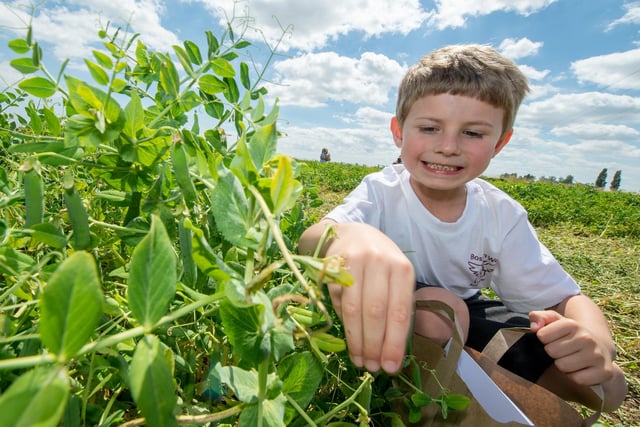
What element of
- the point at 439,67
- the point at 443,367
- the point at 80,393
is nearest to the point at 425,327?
the point at 443,367

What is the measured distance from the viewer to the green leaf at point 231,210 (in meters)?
0.32

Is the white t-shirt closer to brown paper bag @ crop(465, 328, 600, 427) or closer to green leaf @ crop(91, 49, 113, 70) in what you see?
brown paper bag @ crop(465, 328, 600, 427)

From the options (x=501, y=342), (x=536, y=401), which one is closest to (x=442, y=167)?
(x=501, y=342)

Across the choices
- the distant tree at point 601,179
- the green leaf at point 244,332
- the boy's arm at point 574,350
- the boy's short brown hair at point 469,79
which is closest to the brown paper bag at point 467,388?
the boy's arm at point 574,350

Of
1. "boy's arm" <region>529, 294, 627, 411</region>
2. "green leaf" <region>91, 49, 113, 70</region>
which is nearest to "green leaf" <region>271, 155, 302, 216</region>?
"green leaf" <region>91, 49, 113, 70</region>

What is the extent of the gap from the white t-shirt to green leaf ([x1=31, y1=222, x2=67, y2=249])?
3.46 ft

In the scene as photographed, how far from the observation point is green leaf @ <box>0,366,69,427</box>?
0.18m

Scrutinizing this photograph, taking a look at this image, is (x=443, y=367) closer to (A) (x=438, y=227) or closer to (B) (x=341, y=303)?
(B) (x=341, y=303)

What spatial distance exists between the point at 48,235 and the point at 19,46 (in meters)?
0.25

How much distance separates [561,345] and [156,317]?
3.14ft

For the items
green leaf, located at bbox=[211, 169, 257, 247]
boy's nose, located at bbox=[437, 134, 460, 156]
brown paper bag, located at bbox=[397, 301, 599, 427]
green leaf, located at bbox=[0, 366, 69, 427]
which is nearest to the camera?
green leaf, located at bbox=[0, 366, 69, 427]

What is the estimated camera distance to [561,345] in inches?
36.3

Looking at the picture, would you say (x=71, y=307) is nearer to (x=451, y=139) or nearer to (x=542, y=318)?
(x=542, y=318)

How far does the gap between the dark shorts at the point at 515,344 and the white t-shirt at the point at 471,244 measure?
0.21 ft
